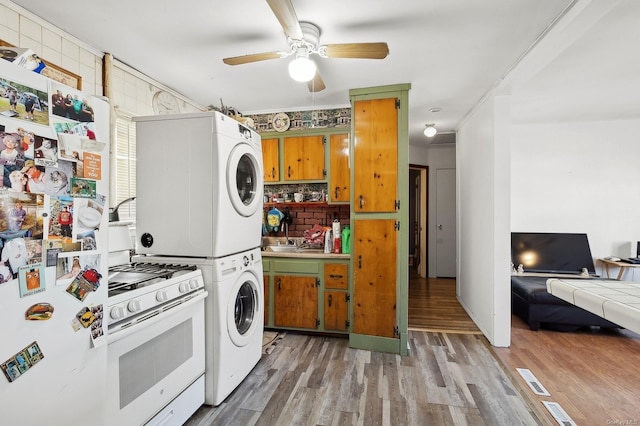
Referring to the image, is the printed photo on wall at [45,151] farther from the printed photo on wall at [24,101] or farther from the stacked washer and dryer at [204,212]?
the stacked washer and dryer at [204,212]

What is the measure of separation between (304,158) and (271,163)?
1.32 ft

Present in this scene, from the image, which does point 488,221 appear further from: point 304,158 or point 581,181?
point 581,181

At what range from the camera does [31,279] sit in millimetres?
938

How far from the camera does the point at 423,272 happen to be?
578cm

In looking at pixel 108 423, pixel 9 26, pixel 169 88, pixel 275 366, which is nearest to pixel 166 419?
pixel 108 423

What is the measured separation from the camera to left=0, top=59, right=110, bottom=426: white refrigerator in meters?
0.89

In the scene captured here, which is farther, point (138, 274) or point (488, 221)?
point (488, 221)

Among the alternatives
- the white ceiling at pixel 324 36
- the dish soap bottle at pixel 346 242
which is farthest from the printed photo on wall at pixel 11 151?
the dish soap bottle at pixel 346 242

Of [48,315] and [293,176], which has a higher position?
[293,176]

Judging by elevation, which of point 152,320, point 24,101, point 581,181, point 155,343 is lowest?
point 155,343

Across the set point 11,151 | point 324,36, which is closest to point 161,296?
point 11,151

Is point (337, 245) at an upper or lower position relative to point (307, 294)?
upper

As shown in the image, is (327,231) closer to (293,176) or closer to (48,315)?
(293,176)

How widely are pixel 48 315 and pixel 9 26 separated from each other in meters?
1.84
